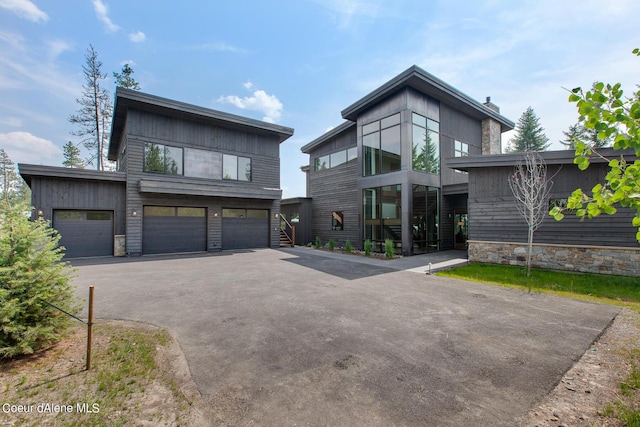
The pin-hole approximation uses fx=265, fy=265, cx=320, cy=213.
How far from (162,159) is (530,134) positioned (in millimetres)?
Answer: 43395

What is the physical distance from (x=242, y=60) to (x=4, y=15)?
7.93m

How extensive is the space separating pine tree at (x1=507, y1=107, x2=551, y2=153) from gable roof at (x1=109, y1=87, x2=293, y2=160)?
35634 mm

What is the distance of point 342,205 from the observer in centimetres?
1647

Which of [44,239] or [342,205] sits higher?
[342,205]

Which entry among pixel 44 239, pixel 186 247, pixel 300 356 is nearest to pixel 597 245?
pixel 300 356

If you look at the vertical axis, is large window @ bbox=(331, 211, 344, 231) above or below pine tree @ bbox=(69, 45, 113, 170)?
below

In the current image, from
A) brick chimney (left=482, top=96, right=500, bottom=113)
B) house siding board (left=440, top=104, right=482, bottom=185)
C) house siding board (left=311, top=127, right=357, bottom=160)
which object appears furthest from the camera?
brick chimney (left=482, top=96, right=500, bottom=113)

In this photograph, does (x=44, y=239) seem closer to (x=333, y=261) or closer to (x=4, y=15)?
(x=333, y=261)

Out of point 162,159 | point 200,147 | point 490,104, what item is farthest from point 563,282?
point 162,159

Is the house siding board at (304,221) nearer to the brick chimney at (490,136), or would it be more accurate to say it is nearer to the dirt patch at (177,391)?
the brick chimney at (490,136)

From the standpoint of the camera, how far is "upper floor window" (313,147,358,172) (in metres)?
16.3

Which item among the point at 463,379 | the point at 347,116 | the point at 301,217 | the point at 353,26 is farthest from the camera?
the point at 301,217

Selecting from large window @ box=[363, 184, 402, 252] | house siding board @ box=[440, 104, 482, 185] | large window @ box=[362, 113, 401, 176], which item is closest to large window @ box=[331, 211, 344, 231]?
large window @ box=[363, 184, 402, 252]

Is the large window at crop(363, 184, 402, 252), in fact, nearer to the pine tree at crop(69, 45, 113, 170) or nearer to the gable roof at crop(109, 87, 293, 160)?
the gable roof at crop(109, 87, 293, 160)
